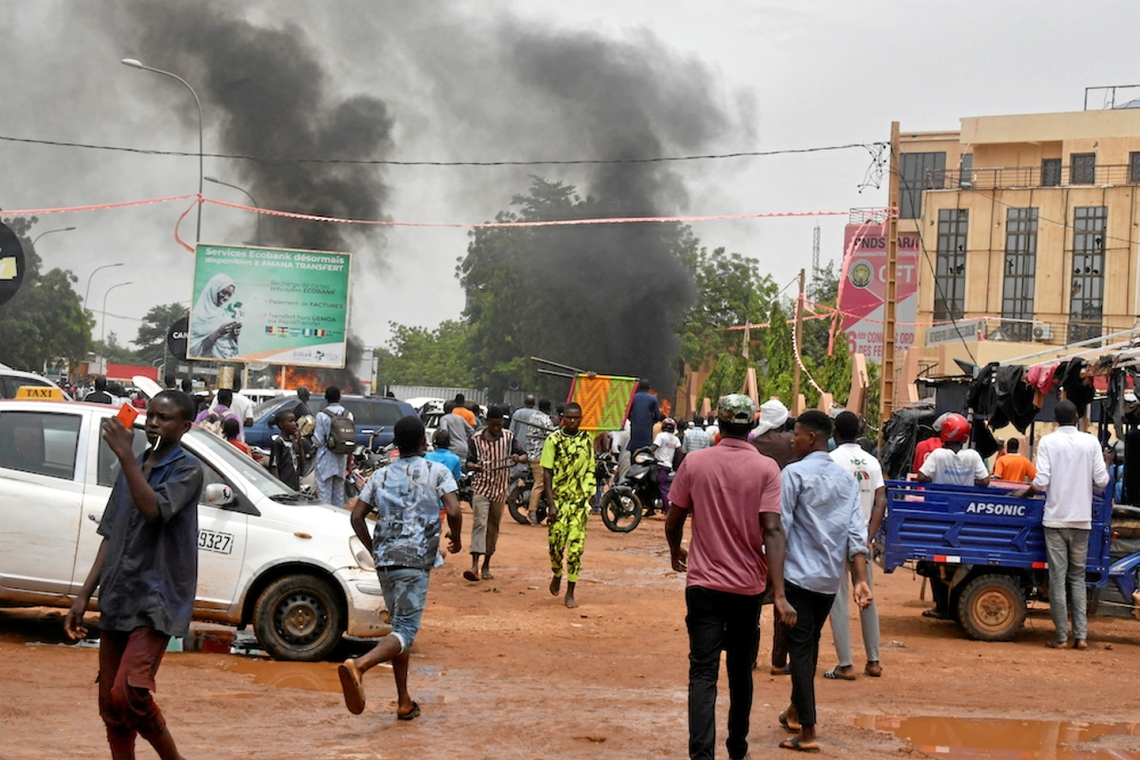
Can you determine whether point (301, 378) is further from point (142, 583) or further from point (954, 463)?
point (142, 583)

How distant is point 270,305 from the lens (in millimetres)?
25500

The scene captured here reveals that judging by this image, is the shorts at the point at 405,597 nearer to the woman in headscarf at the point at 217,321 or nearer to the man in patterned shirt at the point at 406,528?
the man in patterned shirt at the point at 406,528

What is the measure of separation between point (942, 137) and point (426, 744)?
64062mm

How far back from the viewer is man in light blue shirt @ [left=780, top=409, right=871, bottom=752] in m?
6.21

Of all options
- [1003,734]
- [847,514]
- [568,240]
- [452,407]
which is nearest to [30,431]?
[847,514]

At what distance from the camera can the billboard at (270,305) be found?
987 inches

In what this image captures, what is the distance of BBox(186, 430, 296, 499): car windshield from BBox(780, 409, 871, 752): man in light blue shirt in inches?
140

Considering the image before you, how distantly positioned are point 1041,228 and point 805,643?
47891mm

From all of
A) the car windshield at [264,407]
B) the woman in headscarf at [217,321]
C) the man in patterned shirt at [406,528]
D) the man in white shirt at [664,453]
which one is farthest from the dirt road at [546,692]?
the woman in headscarf at [217,321]

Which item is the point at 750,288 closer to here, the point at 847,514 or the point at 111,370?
the point at 847,514

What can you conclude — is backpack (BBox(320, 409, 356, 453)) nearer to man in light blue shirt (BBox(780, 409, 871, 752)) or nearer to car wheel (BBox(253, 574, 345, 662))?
car wheel (BBox(253, 574, 345, 662))

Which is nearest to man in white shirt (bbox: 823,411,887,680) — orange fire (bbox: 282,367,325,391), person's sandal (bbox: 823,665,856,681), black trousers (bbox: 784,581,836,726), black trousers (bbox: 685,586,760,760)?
person's sandal (bbox: 823,665,856,681)

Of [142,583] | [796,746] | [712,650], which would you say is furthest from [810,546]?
[142,583]

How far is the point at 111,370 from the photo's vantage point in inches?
3536
